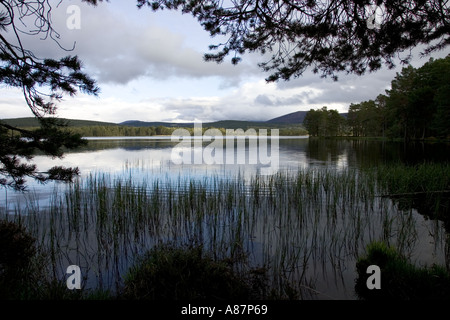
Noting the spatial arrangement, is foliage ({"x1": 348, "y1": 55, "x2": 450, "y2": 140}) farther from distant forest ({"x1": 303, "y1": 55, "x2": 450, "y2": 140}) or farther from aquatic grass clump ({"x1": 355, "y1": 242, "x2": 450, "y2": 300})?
aquatic grass clump ({"x1": 355, "y1": 242, "x2": 450, "y2": 300})

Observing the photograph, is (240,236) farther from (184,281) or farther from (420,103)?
(420,103)

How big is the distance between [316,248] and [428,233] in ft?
10.7

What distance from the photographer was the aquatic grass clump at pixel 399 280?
10.5 feet

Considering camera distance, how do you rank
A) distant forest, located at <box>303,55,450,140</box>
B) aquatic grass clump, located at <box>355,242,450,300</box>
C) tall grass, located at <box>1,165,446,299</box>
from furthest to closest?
distant forest, located at <box>303,55,450,140</box> → tall grass, located at <box>1,165,446,299</box> → aquatic grass clump, located at <box>355,242,450,300</box>

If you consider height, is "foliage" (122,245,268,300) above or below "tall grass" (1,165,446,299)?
above

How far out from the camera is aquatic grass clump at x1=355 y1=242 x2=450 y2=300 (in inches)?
126

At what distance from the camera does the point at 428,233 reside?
6.12m

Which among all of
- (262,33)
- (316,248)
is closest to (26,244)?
(316,248)

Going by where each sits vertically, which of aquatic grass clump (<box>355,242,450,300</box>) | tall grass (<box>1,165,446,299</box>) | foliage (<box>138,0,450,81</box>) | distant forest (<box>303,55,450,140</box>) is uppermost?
distant forest (<box>303,55,450,140</box>)

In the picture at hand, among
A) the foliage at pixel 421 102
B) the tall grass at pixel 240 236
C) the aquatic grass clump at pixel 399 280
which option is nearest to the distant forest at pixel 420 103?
the foliage at pixel 421 102

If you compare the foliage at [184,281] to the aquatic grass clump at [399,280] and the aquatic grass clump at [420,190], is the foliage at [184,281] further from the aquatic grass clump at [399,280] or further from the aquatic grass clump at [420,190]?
the aquatic grass clump at [420,190]

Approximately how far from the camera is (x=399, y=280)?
137 inches

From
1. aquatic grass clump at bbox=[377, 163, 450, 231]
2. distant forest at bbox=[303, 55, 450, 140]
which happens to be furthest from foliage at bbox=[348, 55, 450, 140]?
aquatic grass clump at bbox=[377, 163, 450, 231]

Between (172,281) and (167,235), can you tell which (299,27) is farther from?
(167,235)
